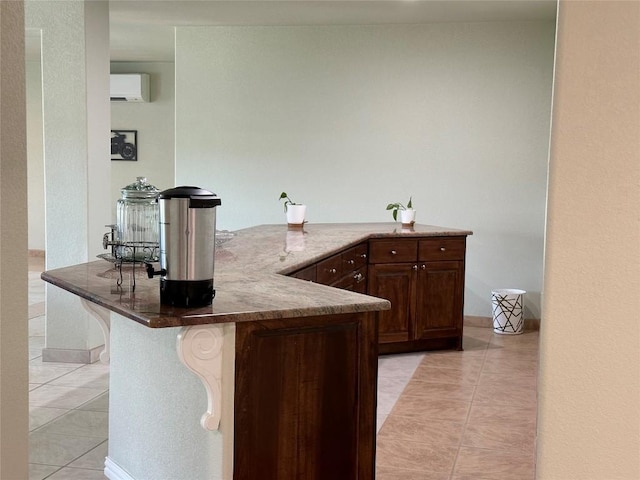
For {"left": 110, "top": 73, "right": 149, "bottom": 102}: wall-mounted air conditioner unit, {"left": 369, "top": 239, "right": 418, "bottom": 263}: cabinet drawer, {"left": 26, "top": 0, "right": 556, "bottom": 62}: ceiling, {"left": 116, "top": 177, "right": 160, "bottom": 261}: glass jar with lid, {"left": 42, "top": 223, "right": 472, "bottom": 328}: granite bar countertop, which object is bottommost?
{"left": 369, "top": 239, "right": 418, "bottom": 263}: cabinet drawer

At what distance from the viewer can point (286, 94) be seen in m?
7.04

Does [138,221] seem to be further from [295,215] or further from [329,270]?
[295,215]

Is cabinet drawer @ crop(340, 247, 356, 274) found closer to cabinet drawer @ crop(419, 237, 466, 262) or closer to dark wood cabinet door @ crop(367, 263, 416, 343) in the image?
dark wood cabinet door @ crop(367, 263, 416, 343)

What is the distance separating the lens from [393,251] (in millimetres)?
5547

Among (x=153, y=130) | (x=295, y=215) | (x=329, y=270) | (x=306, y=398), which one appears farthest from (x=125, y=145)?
(x=306, y=398)

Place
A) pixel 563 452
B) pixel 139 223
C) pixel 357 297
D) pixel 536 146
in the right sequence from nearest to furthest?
pixel 563 452 < pixel 357 297 < pixel 139 223 < pixel 536 146

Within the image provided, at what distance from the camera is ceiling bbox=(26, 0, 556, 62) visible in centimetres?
589

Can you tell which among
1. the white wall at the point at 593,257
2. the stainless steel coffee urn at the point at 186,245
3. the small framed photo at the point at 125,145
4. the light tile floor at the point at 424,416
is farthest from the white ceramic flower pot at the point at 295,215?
the small framed photo at the point at 125,145

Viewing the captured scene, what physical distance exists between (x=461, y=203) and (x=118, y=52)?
4307 millimetres

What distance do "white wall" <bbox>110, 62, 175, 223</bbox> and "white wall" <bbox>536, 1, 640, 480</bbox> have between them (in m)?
8.79

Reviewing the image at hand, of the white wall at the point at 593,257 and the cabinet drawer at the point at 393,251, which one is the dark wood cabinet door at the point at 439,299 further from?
the white wall at the point at 593,257

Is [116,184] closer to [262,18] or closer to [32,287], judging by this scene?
[32,287]

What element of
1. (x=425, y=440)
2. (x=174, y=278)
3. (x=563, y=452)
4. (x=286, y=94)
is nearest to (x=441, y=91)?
(x=286, y=94)

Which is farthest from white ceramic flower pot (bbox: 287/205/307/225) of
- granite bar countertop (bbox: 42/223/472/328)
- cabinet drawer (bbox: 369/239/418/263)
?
granite bar countertop (bbox: 42/223/472/328)
